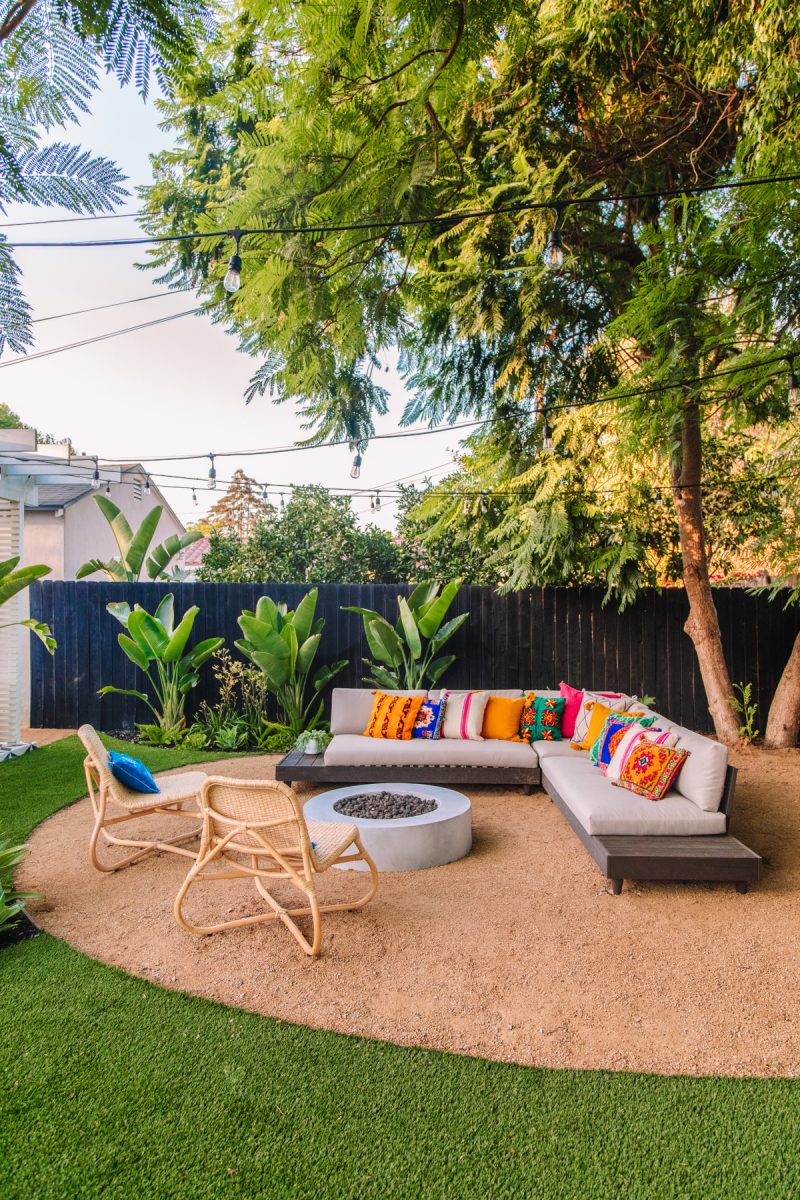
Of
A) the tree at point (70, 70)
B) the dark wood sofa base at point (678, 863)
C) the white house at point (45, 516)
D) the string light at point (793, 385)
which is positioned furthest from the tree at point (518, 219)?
the white house at point (45, 516)

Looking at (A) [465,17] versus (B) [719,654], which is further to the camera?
(B) [719,654]

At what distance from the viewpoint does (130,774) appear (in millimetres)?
4520

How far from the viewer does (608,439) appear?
7.72 m

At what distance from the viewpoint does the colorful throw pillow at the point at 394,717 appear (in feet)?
21.5

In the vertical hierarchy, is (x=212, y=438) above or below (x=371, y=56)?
above

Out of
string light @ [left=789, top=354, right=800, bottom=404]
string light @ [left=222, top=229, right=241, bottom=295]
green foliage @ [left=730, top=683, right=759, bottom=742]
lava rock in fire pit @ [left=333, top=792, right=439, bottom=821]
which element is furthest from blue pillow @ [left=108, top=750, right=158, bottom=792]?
green foliage @ [left=730, top=683, right=759, bottom=742]

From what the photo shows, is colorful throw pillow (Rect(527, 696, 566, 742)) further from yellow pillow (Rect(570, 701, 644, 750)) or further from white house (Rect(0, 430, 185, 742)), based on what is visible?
white house (Rect(0, 430, 185, 742))

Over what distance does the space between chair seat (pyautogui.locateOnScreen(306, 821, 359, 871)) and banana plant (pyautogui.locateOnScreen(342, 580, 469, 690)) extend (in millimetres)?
4099

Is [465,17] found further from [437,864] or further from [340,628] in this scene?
[340,628]

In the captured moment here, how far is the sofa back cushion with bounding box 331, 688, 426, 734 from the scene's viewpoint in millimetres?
6801

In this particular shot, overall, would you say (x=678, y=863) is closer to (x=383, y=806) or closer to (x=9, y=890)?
(x=383, y=806)

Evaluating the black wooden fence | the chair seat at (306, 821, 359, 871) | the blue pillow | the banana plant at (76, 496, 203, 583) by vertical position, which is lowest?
the chair seat at (306, 821, 359, 871)

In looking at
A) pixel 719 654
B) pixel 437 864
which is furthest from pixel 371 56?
pixel 719 654

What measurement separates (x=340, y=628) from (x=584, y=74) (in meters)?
5.94
